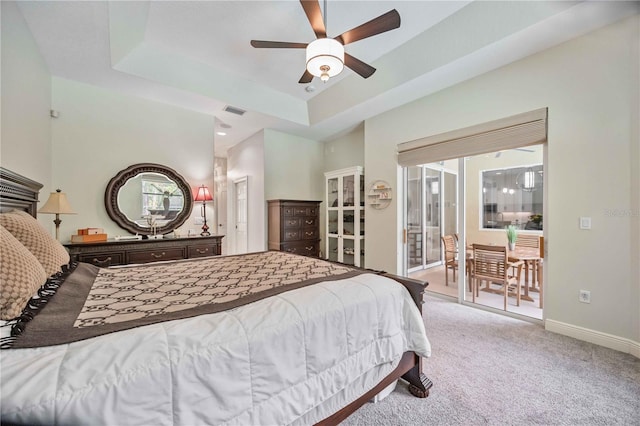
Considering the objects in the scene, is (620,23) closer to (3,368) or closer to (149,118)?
(3,368)

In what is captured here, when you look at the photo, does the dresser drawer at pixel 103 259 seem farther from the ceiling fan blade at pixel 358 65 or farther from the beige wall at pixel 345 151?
the beige wall at pixel 345 151

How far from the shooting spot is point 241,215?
5.55 m

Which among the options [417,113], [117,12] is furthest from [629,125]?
[117,12]

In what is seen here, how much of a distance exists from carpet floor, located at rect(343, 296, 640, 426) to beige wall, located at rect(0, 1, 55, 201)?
10.5 feet

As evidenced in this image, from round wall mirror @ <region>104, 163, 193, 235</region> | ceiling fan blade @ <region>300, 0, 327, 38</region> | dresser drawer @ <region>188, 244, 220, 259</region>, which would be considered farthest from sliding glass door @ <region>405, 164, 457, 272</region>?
round wall mirror @ <region>104, 163, 193, 235</region>

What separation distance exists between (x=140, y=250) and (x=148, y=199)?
2.83ft

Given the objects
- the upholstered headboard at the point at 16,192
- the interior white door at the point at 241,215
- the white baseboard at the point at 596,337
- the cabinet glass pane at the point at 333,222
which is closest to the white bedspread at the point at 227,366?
the upholstered headboard at the point at 16,192

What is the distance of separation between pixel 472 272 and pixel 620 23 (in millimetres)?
2821

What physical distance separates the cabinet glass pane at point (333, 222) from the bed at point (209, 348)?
3.21 m

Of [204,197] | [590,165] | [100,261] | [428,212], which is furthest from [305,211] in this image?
[590,165]

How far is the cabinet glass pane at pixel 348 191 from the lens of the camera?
185 inches

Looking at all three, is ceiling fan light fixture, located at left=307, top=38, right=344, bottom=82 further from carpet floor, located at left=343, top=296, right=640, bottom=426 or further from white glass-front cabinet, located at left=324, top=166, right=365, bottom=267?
white glass-front cabinet, located at left=324, top=166, right=365, bottom=267

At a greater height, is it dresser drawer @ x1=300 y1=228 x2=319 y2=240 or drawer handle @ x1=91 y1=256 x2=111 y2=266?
dresser drawer @ x1=300 y1=228 x2=319 y2=240

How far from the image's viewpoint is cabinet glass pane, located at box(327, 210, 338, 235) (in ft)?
16.6
